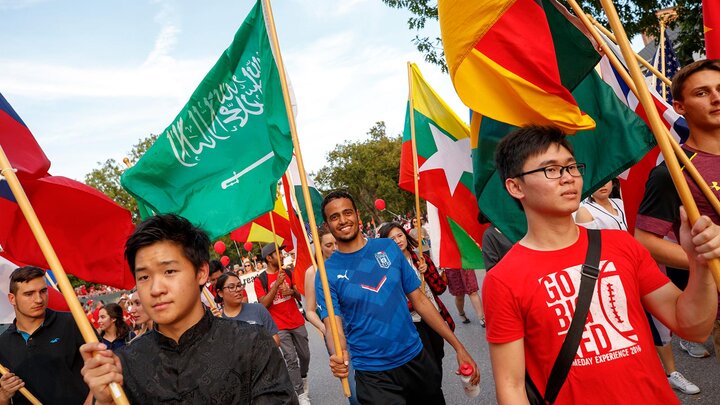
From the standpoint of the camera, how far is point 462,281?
8320mm

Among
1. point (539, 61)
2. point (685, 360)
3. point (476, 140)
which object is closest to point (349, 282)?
point (476, 140)

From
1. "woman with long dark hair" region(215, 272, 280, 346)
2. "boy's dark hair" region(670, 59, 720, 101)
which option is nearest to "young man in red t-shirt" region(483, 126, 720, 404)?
"boy's dark hair" region(670, 59, 720, 101)

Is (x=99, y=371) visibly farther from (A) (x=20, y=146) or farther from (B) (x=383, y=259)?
(A) (x=20, y=146)

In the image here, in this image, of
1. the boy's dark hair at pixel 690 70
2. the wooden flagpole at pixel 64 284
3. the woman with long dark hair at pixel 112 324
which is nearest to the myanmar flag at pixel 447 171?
the boy's dark hair at pixel 690 70

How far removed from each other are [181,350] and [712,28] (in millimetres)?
3751

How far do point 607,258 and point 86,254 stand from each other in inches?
147

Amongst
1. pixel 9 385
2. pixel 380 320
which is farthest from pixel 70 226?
pixel 380 320

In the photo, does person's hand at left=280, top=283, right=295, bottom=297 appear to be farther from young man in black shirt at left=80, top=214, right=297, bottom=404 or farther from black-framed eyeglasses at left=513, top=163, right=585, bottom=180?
black-framed eyeglasses at left=513, top=163, right=585, bottom=180

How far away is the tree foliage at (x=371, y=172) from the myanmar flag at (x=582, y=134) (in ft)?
131

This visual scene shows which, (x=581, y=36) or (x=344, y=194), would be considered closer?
(x=581, y=36)

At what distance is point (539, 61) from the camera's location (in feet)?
9.66

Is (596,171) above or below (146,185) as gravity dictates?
below

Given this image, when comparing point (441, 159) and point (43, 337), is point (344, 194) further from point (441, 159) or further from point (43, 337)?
point (43, 337)

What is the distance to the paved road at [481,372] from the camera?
13.7ft
